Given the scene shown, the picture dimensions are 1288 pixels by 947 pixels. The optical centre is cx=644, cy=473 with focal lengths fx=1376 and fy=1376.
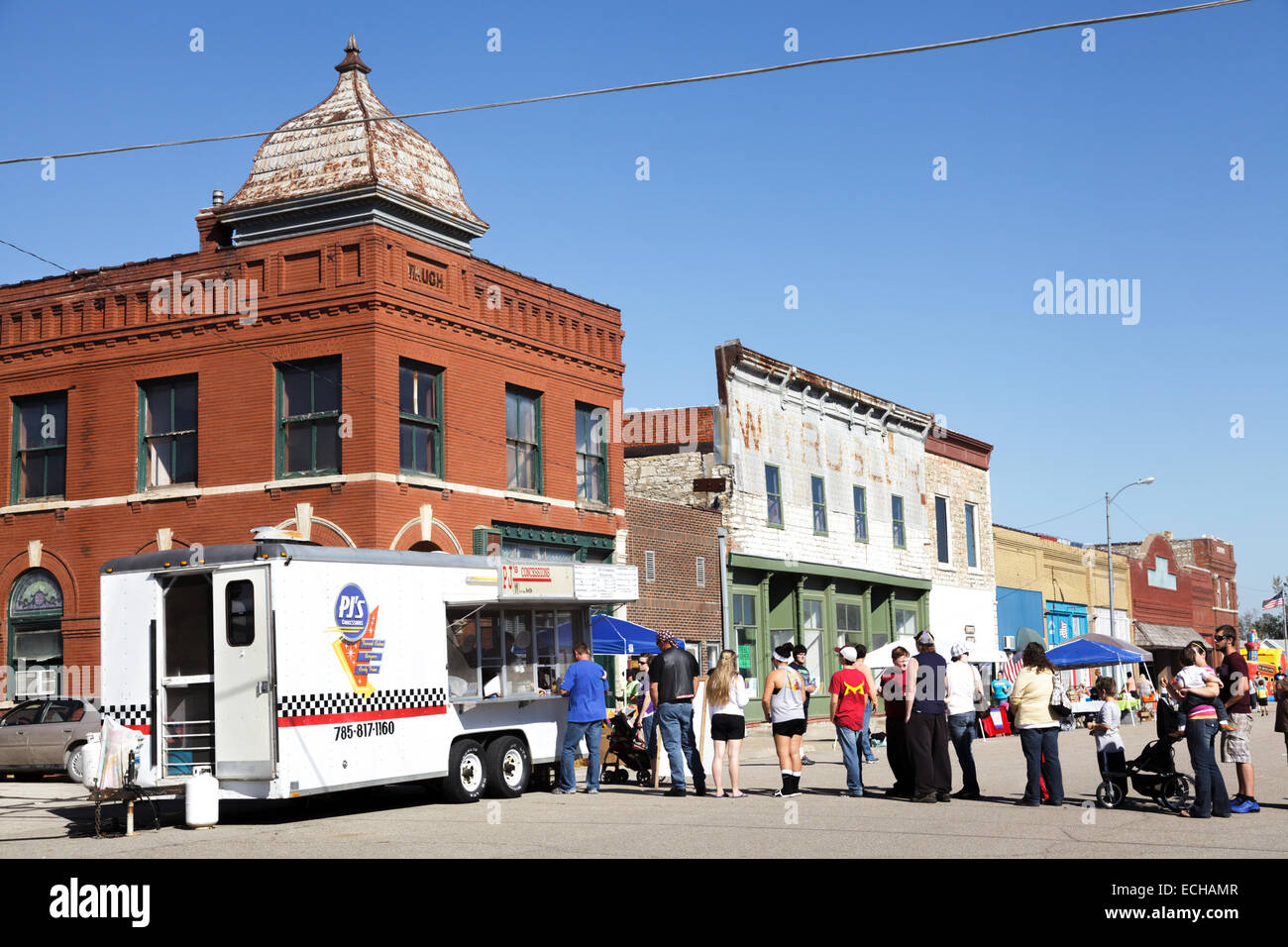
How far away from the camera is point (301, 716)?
559 inches

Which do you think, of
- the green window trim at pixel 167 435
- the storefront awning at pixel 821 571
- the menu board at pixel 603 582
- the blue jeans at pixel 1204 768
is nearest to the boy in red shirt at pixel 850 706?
the menu board at pixel 603 582

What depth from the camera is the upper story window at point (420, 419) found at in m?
23.5

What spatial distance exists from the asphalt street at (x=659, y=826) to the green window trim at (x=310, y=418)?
638 centimetres

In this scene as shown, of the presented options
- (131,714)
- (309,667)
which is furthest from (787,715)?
(131,714)

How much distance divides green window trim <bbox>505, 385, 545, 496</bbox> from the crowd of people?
8158 millimetres

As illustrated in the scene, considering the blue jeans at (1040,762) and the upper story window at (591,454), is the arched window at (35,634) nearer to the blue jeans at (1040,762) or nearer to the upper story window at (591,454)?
the upper story window at (591,454)

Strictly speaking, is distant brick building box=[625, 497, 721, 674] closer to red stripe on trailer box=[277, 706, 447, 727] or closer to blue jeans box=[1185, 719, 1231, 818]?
red stripe on trailer box=[277, 706, 447, 727]

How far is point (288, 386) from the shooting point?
23.6 m

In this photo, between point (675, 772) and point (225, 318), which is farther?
point (225, 318)

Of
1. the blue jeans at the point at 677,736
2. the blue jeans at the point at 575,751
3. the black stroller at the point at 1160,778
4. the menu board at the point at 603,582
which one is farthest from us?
the menu board at the point at 603,582

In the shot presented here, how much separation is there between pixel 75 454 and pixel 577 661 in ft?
41.1
